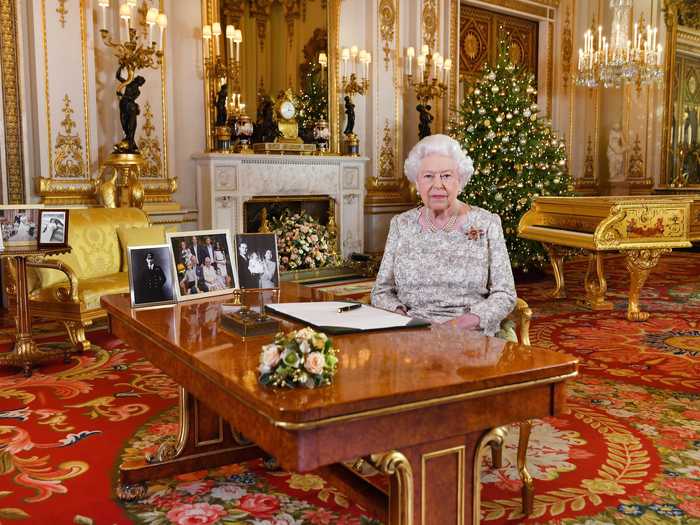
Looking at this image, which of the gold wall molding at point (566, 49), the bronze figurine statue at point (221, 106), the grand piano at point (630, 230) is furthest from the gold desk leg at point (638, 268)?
the gold wall molding at point (566, 49)

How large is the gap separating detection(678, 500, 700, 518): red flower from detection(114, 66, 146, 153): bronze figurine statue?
555cm

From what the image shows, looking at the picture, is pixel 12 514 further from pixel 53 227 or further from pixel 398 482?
pixel 53 227

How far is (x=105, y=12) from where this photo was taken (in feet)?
21.5

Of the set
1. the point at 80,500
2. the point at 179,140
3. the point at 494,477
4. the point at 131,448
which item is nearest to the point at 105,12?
the point at 179,140

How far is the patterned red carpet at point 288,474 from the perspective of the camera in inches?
99.4

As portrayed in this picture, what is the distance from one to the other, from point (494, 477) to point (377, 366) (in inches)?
57.2

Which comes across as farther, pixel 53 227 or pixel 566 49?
pixel 566 49

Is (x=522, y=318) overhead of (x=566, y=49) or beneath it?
beneath

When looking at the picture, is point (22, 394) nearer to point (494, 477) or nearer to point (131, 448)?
point (131, 448)

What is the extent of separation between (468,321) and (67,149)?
516 centimetres

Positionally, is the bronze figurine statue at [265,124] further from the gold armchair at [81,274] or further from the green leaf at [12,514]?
the green leaf at [12,514]

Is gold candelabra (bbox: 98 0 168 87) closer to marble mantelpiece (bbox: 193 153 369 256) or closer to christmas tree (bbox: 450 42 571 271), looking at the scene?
marble mantelpiece (bbox: 193 153 369 256)

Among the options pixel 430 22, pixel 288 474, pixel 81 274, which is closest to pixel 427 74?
pixel 430 22

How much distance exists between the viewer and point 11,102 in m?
6.24
